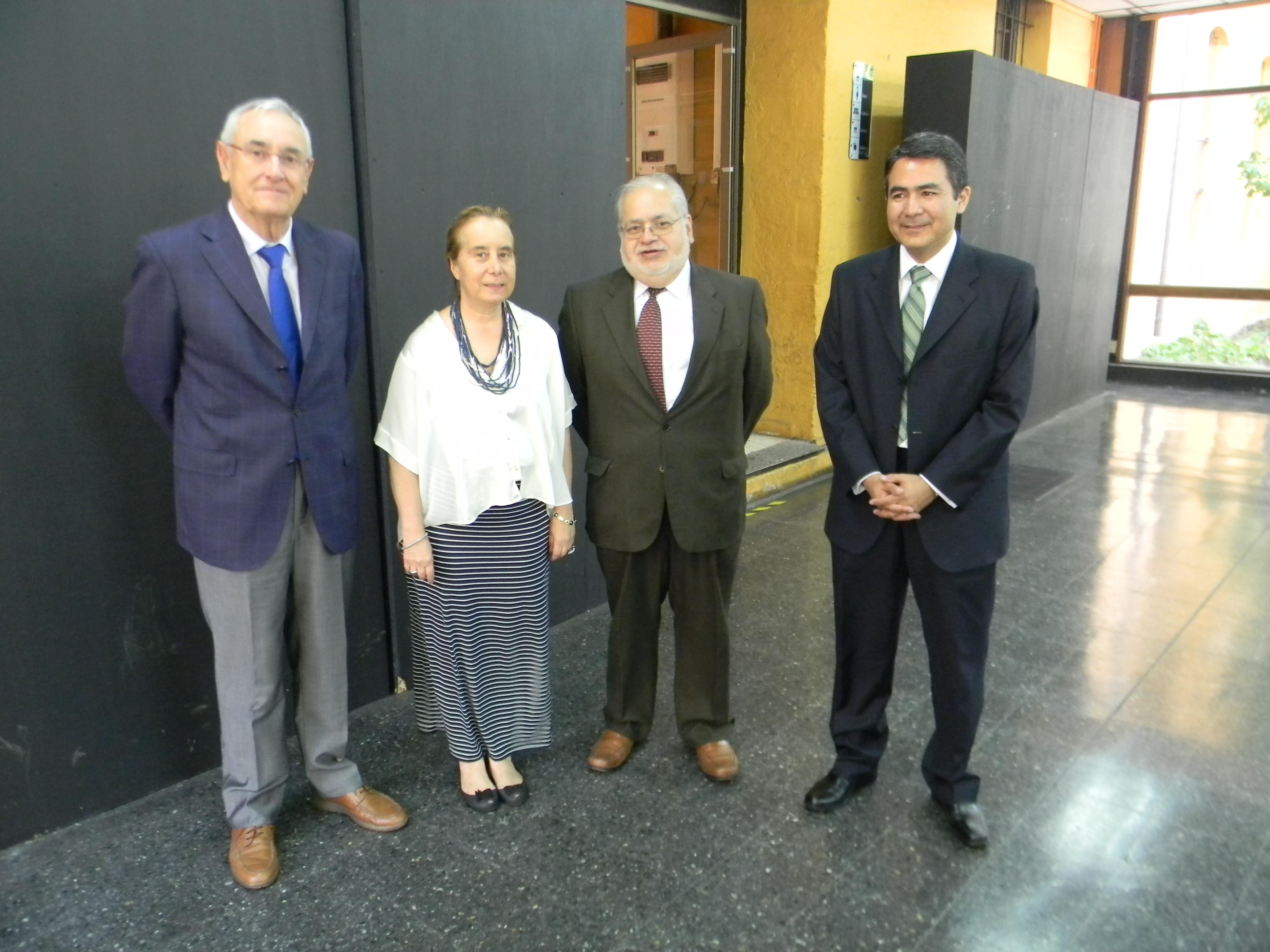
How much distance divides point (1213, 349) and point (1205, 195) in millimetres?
1416

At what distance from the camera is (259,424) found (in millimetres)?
2240

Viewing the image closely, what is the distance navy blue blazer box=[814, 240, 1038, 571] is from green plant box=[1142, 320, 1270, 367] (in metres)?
8.09

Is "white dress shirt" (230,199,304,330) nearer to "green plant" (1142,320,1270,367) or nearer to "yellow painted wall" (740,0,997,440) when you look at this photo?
"yellow painted wall" (740,0,997,440)

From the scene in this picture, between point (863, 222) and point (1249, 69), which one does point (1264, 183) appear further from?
point (863, 222)

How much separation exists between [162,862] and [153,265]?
1421mm

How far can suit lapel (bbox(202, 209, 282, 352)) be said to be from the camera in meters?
2.17

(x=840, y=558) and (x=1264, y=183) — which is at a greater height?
(x=1264, y=183)

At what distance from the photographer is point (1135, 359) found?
966cm

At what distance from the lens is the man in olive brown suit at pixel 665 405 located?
256 centimetres

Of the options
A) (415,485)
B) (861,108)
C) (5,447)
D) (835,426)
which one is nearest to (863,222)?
(861,108)

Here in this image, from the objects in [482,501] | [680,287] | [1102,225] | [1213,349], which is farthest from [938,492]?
[1213,349]

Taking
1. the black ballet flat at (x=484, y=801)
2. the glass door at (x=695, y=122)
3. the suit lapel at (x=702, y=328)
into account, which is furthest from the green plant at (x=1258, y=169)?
the black ballet flat at (x=484, y=801)

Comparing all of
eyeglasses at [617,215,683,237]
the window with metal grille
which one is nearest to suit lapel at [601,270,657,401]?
eyeglasses at [617,215,683,237]

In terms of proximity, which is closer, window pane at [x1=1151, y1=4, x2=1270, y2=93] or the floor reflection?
the floor reflection
